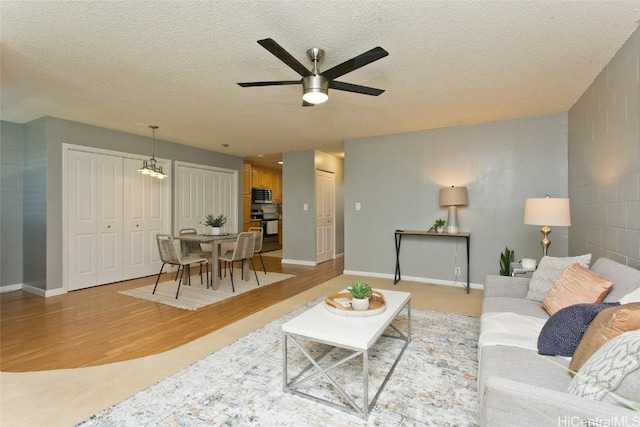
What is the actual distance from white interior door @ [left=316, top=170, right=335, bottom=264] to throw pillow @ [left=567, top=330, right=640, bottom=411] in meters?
5.48

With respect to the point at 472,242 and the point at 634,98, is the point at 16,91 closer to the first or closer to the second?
the point at 634,98

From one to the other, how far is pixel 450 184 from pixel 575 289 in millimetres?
2871

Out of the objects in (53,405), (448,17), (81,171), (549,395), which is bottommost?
(53,405)

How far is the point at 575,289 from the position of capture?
6.21ft

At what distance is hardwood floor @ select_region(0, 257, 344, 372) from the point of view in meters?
2.42

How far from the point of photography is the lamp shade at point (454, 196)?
4219 mm

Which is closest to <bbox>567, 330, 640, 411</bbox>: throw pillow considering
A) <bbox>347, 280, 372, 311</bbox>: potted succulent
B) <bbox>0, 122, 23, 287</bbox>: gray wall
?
<bbox>347, 280, 372, 311</bbox>: potted succulent

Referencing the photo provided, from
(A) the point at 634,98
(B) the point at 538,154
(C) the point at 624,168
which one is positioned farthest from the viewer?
(B) the point at 538,154

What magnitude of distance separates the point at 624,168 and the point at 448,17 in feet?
5.68

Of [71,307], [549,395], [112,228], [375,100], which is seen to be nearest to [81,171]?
[112,228]

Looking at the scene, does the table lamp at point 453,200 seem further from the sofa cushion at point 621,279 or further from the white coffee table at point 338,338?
the white coffee table at point 338,338

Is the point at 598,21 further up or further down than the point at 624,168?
further up

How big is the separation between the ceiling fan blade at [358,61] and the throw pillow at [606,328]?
1648 millimetres

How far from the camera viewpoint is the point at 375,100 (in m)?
3.42
